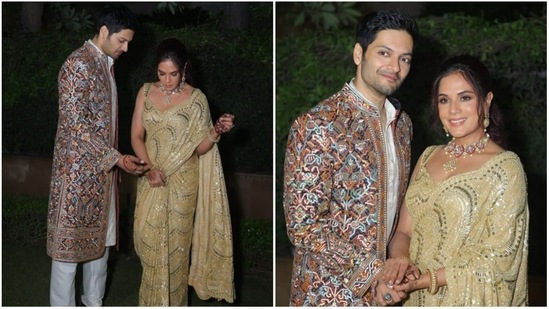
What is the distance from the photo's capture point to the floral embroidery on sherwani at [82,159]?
13.5 feet

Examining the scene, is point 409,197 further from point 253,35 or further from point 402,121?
point 253,35

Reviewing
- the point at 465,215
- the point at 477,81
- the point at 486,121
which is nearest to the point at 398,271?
the point at 465,215

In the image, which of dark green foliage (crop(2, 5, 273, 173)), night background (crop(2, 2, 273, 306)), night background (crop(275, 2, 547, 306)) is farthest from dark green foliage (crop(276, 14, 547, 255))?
night background (crop(2, 2, 273, 306))

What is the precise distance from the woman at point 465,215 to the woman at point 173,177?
160 cm

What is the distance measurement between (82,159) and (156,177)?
1.38 ft

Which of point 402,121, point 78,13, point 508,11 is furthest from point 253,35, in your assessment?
point 508,11

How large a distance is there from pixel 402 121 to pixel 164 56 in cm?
162

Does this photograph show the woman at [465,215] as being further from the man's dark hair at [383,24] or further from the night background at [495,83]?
the night background at [495,83]

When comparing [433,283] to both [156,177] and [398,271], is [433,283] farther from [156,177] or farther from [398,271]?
[156,177]

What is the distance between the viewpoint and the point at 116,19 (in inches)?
164

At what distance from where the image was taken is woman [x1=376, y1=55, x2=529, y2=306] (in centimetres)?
264

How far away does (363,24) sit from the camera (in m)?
2.90

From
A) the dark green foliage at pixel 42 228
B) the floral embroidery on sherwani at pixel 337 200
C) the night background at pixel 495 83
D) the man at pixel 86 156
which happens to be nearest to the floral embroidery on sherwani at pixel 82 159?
the man at pixel 86 156

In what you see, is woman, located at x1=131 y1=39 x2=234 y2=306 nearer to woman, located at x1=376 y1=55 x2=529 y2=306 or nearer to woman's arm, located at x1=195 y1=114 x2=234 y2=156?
woman's arm, located at x1=195 y1=114 x2=234 y2=156
